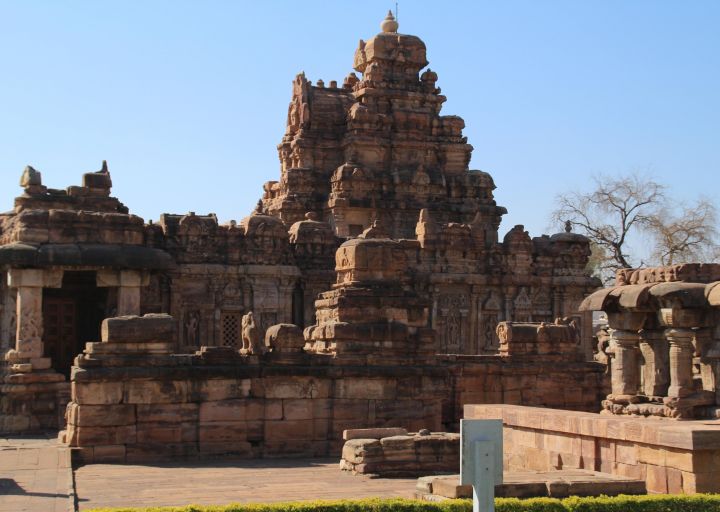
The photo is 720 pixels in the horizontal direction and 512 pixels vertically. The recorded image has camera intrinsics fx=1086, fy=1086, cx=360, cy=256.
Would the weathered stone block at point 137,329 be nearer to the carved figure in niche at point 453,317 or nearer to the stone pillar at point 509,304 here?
the carved figure in niche at point 453,317

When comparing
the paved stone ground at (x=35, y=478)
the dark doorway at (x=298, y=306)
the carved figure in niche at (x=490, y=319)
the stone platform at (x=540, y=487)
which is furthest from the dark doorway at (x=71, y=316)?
the stone platform at (x=540, y=487)

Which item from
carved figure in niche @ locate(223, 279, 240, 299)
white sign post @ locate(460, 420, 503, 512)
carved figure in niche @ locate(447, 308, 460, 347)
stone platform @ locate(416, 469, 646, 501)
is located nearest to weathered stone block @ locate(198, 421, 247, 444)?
stone platform @ locate(416, 469, 646, 501)

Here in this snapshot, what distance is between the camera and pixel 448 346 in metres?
29.7

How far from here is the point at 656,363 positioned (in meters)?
16.2

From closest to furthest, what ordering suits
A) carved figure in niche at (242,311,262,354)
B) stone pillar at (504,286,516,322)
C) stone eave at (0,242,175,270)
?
carved figure in niche at (242,311,262,354) < stone eave at (0,242,175,270) < stone pillar at (504,286,516,322)

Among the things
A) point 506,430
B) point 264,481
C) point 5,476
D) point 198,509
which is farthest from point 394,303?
point 198,509

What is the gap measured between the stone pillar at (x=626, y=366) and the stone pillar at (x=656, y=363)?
0.51ft

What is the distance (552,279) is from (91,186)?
13.4m

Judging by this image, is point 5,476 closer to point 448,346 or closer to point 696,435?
point 696,435

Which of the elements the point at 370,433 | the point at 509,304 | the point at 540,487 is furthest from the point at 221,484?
the point at 509,304

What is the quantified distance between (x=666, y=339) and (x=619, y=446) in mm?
4212

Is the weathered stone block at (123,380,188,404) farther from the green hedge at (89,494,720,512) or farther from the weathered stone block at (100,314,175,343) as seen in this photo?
the green hedge at (89,494,720,512)

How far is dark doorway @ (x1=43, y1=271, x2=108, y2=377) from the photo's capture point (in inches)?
927

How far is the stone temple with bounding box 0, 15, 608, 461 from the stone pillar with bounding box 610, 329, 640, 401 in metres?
2.99
